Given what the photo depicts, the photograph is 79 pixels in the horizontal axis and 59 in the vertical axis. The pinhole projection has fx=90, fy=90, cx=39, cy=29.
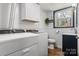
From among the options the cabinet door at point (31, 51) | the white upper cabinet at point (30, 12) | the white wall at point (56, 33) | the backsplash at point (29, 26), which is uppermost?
the white upper cabinet at point (30, 12)

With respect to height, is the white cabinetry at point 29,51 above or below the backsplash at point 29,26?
below

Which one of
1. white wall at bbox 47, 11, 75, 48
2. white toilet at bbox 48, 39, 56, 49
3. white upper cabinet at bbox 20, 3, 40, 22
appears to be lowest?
white toilet at bbox 48, 39, 56, 49

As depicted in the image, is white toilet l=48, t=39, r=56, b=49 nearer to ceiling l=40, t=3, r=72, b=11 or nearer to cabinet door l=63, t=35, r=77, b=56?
cabinet door l=63, t=35, r=77, b=56

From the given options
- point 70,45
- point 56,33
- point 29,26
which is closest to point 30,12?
point 29,26

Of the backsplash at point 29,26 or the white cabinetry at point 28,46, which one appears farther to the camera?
A: the backsplash at point 29,26

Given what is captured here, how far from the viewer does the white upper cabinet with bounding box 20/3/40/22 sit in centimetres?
85

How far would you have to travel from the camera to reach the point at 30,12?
34.6 inches

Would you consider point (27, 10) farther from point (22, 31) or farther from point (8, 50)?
point (8, 50)

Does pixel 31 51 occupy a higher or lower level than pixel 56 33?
lower

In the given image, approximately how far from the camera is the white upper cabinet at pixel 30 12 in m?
0.85

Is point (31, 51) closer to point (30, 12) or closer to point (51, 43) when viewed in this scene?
point (51, 43)

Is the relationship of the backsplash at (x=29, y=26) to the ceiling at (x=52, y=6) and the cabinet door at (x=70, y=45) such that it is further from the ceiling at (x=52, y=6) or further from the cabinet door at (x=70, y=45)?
the cabinet door at (x=70, y=45)

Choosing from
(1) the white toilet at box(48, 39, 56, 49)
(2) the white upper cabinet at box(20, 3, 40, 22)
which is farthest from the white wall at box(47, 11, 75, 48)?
(2) the white upper cabinet at box(20, 3, 40, 22)

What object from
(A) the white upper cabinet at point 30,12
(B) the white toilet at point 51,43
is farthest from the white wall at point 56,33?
(A) the white upper cabinet at point 30,12
